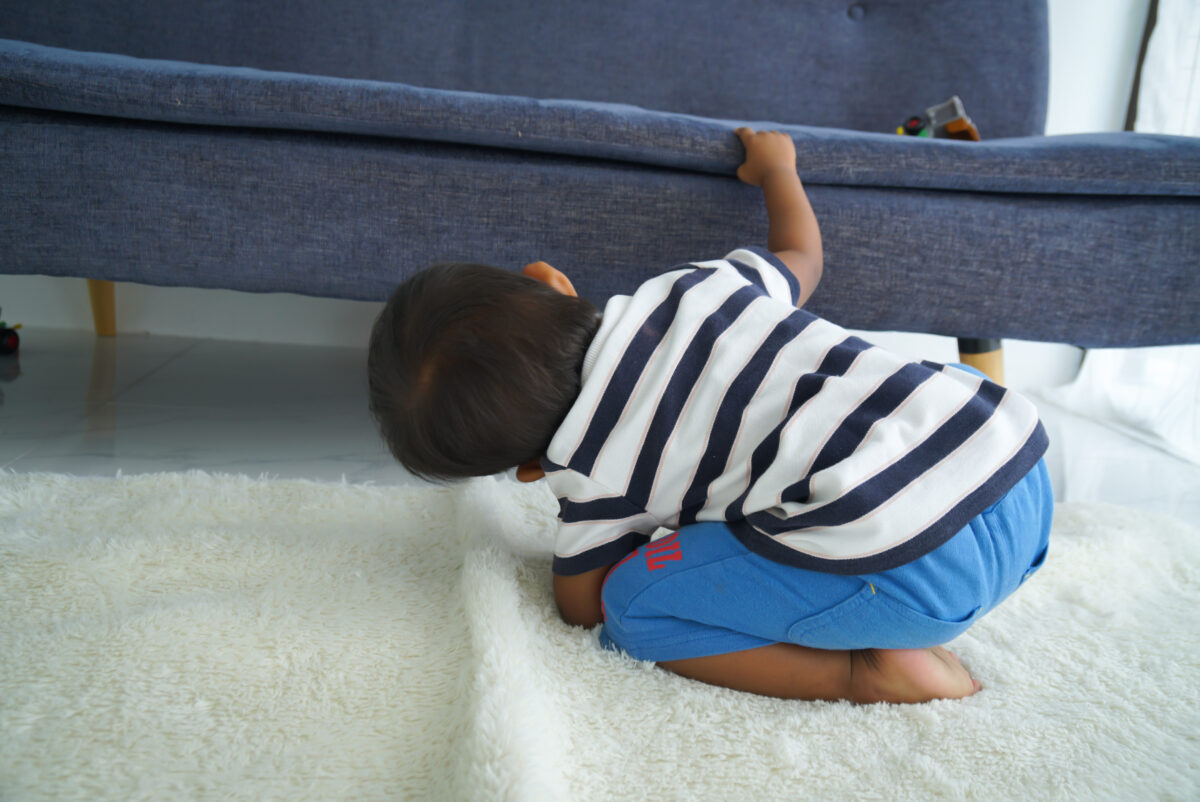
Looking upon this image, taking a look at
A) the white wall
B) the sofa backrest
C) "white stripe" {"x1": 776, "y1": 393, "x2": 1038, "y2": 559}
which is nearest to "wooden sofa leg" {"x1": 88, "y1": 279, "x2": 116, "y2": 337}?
the white wall

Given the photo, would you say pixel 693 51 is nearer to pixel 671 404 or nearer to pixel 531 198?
pixel 531 198

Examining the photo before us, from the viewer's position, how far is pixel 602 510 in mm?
682

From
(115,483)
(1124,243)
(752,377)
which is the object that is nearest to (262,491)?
(115,483)

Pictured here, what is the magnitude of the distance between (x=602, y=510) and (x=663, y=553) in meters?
0.06

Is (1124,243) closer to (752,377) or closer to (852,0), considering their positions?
(752,377)

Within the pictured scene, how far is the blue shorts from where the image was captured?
1.99 ft

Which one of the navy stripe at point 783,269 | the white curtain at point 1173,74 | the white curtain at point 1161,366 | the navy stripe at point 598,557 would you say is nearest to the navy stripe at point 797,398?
the navy stripe at point 598,557

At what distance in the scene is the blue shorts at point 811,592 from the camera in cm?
61

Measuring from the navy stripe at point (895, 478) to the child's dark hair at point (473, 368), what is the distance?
0.68 ft

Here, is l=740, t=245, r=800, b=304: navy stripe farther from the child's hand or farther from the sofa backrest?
the sofa backrest

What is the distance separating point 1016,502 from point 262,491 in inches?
32.1

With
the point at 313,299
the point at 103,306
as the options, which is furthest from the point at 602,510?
the point at 103,306

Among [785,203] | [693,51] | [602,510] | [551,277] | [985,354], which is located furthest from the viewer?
[693,51]

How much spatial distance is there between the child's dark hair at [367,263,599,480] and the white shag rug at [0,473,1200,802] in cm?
14
